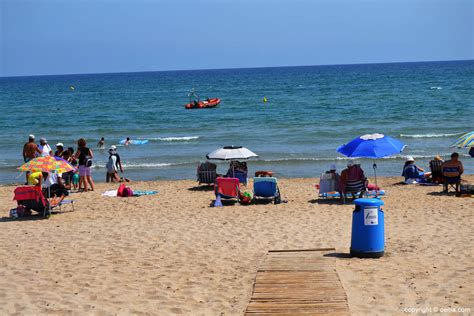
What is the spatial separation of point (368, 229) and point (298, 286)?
182cm

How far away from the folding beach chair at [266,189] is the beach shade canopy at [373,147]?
163 centimetres

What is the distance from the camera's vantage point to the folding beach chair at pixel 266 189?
14.0 meters

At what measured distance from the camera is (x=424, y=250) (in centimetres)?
947

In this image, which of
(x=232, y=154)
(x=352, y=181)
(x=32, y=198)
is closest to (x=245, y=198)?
(x=232, y=154)

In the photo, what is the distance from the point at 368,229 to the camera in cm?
900

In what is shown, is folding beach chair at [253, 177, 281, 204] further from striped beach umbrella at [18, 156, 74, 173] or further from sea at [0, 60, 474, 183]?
sea at [0, 60, 474, 183]

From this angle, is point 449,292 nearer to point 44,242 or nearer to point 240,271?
point 240,271

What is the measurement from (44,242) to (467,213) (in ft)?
24.2

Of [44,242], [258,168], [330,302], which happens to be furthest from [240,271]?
[258,168]

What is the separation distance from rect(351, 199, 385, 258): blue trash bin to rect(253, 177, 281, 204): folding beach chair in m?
4.86

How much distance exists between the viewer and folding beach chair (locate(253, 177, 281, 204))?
14.0m

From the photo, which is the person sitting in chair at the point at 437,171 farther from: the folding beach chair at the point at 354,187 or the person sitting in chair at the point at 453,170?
the folding beach chair at the point at 354,187

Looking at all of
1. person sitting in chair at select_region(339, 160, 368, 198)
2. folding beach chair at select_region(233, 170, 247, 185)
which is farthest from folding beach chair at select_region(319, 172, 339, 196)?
folding beach chair at select_region(233, 170, 247, 185)

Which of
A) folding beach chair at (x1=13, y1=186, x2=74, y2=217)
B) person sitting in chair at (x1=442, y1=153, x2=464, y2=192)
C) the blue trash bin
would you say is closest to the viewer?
the blue trash bin
